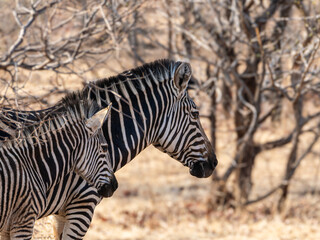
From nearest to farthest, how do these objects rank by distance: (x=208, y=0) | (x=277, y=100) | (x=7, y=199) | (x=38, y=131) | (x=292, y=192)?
(x=7, y=199) → (x=38, y=131) → (x=208, y=0) → (x=277, y=100) → (x=292, y=192)

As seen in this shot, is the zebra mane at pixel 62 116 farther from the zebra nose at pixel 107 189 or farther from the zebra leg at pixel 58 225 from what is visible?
the zebra leg at pixel 58 225

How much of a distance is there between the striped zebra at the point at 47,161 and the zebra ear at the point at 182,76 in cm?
91

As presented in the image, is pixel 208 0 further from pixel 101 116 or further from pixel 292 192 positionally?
pixel 292 192

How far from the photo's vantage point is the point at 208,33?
9.37 meters

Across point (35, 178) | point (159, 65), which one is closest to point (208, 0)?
point (159, 65)

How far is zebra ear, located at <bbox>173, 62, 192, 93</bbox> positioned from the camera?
482 centimetres

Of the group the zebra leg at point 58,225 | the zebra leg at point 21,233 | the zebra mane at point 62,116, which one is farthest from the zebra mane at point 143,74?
the zebra leg at point 21,233

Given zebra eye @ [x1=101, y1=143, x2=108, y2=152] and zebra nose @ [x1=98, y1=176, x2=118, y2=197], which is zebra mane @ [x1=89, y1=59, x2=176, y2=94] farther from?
zebra nose @ [x1=98, y1=176, x2=118, y2=197]

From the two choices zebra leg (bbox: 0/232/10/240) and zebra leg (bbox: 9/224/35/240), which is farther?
zebra leg (bbox: 0/232/10/240)

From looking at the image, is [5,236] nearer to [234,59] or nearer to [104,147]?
[104,147]

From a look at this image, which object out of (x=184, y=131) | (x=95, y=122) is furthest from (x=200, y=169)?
(x=95, y=122)

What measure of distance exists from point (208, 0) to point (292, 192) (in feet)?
19.5

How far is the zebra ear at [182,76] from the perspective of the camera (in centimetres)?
482

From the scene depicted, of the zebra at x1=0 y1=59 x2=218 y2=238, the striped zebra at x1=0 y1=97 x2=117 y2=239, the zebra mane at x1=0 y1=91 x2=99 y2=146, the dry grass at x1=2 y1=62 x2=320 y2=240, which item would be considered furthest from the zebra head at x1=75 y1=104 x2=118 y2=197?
the dry grass at x1=2 y1=62 x2=320 y2=240
